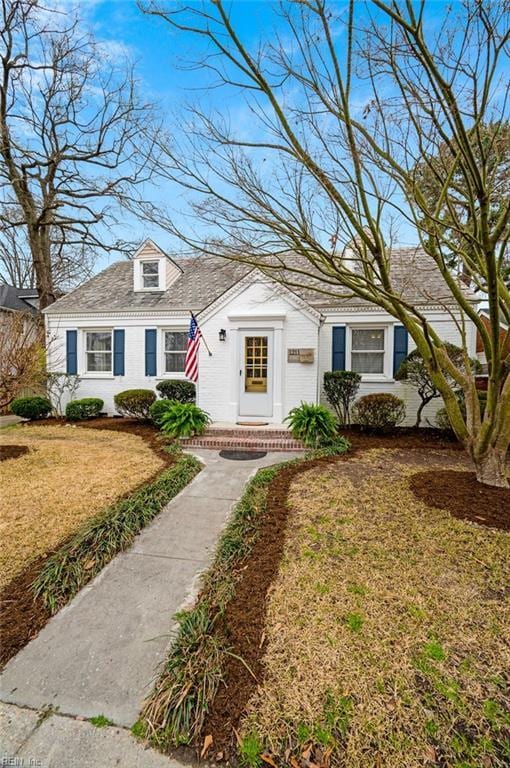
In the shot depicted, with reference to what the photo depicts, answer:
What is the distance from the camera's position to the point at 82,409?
11914 mm

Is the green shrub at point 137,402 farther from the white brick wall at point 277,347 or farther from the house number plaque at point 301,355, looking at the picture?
the house number plaque at point 301,355

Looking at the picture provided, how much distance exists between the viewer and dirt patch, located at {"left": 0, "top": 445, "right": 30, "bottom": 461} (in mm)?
7208

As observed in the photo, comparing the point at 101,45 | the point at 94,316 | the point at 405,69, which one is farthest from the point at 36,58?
the point at 405,69

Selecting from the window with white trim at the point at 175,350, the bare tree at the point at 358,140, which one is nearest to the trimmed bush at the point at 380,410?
the bare tree at the point at 358,140

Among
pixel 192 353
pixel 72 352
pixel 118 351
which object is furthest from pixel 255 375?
pixel 72 352

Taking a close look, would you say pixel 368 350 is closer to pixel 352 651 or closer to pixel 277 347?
pixel 277 347

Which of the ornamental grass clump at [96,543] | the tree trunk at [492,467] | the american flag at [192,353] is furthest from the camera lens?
the american flag at [192,353]

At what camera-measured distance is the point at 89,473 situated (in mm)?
6277

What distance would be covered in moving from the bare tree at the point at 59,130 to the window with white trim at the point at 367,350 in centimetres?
919

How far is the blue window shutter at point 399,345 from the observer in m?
10.7

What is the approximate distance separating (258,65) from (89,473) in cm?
627

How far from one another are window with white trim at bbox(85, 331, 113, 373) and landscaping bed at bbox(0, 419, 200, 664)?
4.65 metres

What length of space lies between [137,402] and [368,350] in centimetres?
715

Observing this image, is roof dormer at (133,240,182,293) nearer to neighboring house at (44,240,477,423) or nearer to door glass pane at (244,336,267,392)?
neighboring house at (44,240,477,423)
